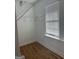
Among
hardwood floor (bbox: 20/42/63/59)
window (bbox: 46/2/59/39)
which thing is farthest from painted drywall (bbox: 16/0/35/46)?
window (bbox: 46/2/59/39)

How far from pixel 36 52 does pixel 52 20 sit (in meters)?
0.65

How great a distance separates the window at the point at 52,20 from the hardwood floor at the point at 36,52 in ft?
0.97

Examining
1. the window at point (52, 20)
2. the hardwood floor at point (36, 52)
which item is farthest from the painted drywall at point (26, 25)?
the window at point (52, 20)

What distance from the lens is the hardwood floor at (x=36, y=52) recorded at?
118cm

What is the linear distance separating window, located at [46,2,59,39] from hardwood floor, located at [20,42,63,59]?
296mm

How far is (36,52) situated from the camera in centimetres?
129

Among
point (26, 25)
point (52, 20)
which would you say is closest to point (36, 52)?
point (26, 25)

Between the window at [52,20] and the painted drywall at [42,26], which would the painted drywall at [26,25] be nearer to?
the painted drywall at [42,26]

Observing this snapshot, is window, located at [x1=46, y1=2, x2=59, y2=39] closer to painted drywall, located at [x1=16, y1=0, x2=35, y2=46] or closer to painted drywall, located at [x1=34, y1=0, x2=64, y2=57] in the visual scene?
painted drywall, located at [x1=34, y1=0, x2=64, y2=57]

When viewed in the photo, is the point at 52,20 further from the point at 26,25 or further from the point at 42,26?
the point at 26,25

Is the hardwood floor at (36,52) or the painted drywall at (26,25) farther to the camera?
the painted drywall at (26,25)
